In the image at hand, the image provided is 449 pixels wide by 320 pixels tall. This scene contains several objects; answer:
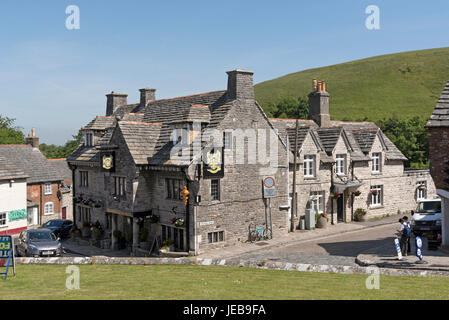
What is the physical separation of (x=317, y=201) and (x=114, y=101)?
2108 cm

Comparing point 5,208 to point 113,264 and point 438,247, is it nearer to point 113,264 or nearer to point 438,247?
point 113,264

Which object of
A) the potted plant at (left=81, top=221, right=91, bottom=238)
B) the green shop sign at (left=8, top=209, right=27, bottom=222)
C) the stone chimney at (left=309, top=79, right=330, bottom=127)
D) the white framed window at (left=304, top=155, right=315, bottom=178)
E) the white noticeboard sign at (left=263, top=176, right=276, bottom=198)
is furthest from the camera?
the stone chimney at (left=309, top=79, right=330, bottom=127)

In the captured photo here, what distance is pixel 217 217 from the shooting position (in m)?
26.4

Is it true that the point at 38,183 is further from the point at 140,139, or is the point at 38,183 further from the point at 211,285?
the point at 211,285

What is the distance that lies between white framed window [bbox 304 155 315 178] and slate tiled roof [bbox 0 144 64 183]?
27354mm

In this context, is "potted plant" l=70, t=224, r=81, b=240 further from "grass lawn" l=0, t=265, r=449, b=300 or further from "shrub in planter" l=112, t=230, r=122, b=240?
"grass lawn" l=0, t=265, r=449, b=300

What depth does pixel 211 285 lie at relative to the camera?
14.6m

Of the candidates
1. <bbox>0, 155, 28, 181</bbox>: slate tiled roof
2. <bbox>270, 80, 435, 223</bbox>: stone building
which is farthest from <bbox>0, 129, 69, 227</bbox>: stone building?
<bbox>270, 80, 435, 223</bbox>: stone building

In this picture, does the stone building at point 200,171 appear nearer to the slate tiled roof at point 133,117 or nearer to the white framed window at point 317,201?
the slate tiled roof at point 133,117

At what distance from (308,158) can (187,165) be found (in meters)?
12.0

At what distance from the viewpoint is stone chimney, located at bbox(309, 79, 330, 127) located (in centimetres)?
3809

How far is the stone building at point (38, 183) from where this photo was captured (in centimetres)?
4497

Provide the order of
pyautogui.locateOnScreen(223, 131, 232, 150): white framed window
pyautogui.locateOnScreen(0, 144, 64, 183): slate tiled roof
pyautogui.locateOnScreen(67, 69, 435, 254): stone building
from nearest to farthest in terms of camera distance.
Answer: pyautogui.locateOnScreen(67, 69, 435, 254): stone building → pyautogui.locateOnScreen(223, 131, 232, 150): white framed window → pyautogui.locateOnScreen(0, 144, 64, 183): slate tiled roof

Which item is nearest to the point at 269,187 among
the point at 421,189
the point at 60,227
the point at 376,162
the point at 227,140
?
the point at 227,140
